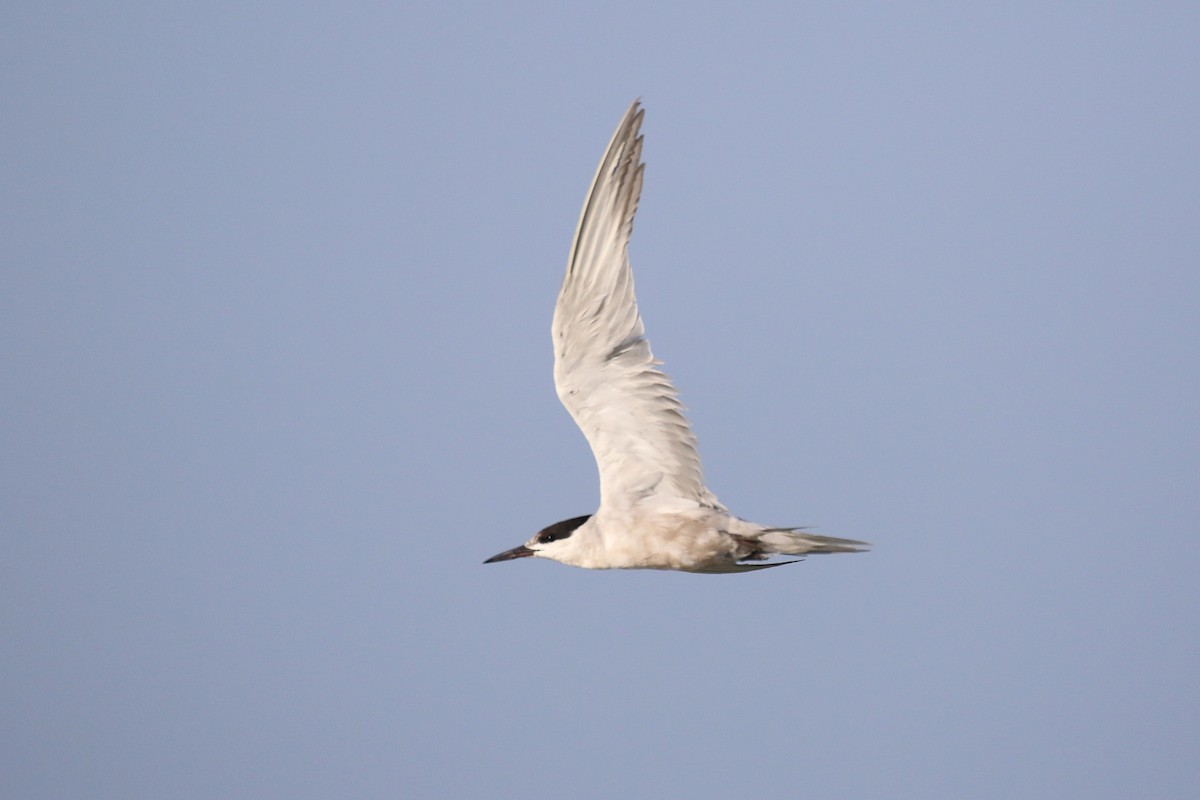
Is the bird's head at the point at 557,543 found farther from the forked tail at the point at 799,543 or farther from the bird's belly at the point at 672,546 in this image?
the forked tail at the point at 799,543

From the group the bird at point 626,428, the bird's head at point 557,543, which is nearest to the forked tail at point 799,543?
the bird at point 626,428

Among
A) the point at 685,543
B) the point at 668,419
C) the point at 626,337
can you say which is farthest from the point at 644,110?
the point at 685,543

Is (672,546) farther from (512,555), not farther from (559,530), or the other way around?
(512,555)

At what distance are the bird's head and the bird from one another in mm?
11

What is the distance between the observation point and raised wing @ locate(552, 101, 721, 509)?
9016mm

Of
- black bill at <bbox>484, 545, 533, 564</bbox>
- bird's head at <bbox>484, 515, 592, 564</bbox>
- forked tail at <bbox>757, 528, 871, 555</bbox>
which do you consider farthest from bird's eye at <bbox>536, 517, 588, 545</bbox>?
forked tail at <bbox>757, 528, 871, 555</bbox>

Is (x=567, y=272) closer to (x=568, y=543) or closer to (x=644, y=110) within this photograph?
(x=644, y=110)

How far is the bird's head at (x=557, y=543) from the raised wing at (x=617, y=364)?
14.2 inches

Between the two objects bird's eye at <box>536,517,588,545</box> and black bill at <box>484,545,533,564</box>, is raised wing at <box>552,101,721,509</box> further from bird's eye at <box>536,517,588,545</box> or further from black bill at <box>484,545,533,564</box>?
black bill at <box>484,545,533,564</box>

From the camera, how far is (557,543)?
993 cm

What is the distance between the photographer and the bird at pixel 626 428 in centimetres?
902

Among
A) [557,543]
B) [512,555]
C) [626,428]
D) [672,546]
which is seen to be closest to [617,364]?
[626,428]

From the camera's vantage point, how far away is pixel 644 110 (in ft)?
29.5

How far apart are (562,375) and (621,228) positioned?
117cm
